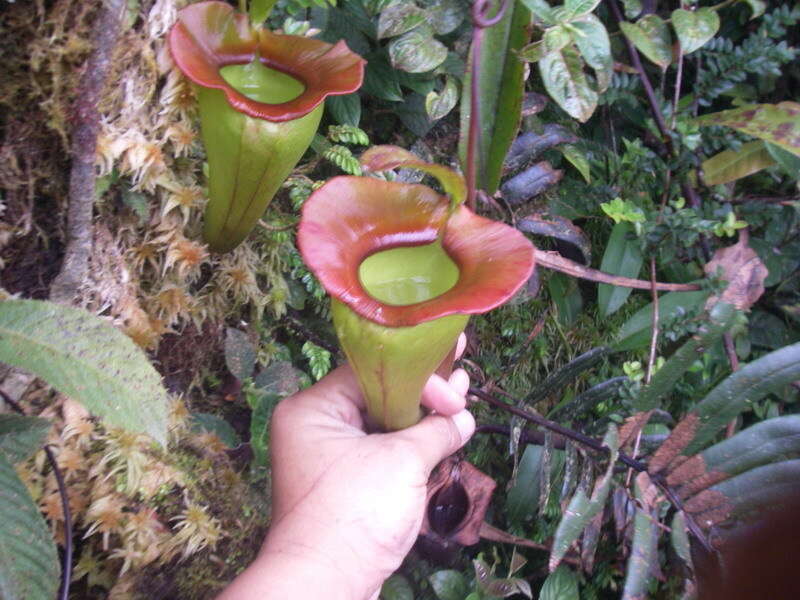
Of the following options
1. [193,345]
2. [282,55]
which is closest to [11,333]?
[193,345]

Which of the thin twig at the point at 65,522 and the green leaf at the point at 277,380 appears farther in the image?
the green leaf at the point at 277,380

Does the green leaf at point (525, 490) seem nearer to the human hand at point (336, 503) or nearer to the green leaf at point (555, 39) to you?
the human hand at point (336, 503)

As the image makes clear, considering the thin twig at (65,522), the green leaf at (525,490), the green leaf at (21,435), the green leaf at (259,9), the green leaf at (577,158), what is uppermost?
the green leaf at (259,9)

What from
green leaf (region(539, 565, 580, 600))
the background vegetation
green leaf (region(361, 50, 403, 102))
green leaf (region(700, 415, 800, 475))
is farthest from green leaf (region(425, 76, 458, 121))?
green leaf (region(539, 565, 580, 600))

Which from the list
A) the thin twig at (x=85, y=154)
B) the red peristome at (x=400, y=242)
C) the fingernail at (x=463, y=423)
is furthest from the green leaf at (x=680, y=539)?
the thin twig at (x=85, y=154)

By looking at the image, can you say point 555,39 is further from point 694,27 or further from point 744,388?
point 744,388

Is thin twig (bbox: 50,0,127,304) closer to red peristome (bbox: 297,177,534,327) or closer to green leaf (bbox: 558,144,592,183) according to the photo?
red peristome (bbox: 297,177,534,327)

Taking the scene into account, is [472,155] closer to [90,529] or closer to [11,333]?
[11,333]
